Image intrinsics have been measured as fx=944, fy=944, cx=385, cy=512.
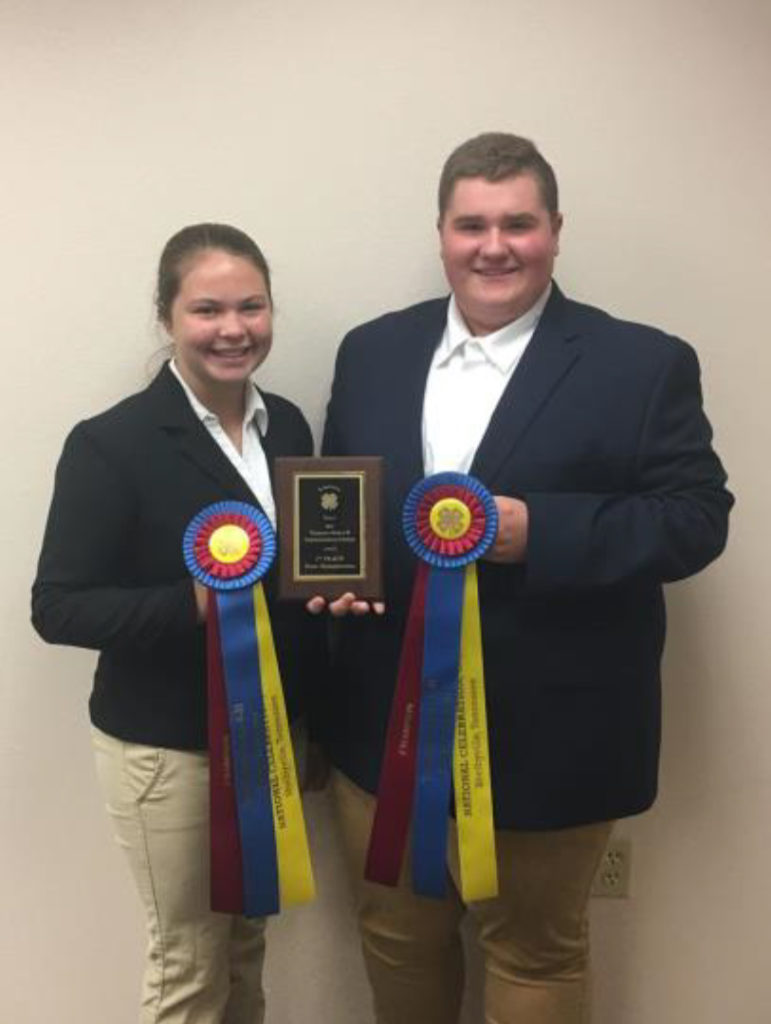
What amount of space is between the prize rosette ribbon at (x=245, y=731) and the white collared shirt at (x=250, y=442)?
84 millimetres

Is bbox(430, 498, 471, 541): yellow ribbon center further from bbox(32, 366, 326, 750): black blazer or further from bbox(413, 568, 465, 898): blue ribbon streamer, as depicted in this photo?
bbox(32, 366, 326, 750): black blazer

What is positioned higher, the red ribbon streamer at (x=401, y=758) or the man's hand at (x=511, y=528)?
the man's hand at (x=511, y=528)

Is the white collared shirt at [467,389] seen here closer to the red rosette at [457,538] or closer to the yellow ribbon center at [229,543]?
the red rosette at [457,538]

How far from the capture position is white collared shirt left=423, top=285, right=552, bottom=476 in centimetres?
122

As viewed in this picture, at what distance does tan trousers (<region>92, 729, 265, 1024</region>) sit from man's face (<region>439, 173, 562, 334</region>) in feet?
2.35

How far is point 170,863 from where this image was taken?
50.0 inches

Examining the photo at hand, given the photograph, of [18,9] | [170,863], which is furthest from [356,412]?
[18,9]

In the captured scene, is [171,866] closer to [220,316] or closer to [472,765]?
[472,765]

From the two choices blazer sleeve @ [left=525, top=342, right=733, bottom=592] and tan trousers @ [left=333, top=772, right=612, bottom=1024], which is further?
tan trousers @ [left=333, top=772, right=612, bottom=1024]

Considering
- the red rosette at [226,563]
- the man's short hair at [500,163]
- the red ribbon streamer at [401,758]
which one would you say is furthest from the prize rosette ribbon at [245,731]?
the man's short hair at [500,163]

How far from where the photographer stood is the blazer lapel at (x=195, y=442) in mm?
1210

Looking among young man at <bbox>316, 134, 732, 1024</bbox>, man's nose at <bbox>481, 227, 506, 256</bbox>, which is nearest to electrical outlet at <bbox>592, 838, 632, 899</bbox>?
young man at <bbox>316, 134, 732, 1024</bbox>

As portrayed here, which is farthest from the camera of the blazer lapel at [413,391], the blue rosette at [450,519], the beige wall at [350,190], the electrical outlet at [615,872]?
the electrical outlet at [615,872]

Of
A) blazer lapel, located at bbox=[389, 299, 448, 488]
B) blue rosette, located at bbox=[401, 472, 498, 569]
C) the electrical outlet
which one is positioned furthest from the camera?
the electrical outlet
